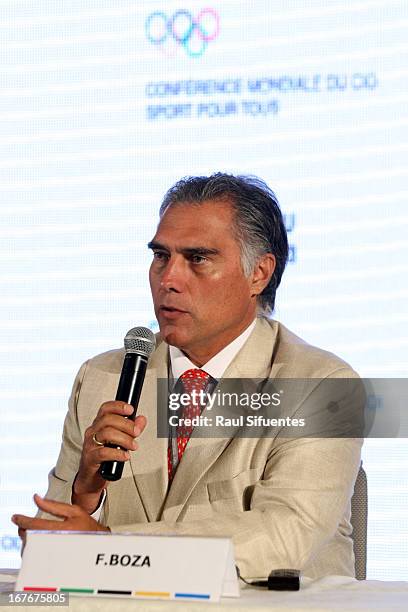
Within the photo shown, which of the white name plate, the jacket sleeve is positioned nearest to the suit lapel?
the jacket sleeve

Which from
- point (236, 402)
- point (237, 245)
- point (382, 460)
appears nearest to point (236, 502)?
point (236, 402)

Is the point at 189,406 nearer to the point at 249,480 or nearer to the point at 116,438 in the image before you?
the point at 249,480

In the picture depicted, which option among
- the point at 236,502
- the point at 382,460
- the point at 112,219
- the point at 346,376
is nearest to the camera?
the point at 236,502

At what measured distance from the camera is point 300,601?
1.51 meters

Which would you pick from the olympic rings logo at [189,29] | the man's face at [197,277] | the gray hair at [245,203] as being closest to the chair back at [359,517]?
the man's face at [197,277]

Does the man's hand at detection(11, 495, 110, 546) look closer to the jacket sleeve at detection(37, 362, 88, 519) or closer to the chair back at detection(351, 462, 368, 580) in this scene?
the jacket sleeve at detection(37, 362, 88, 519)

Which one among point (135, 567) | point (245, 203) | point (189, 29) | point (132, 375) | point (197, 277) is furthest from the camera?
point (189, 29)

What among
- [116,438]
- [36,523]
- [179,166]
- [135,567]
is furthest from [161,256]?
[135,567]

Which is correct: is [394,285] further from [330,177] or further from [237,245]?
[237,245]

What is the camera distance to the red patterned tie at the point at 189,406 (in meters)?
2.49

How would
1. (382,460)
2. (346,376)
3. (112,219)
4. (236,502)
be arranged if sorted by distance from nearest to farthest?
1. (236,502)
2. (346,376)
3. (382,460)
4. (112,219)

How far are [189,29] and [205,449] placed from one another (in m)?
1.62

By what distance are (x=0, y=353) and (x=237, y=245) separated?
1.30 m

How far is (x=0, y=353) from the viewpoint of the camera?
3.53 meters
